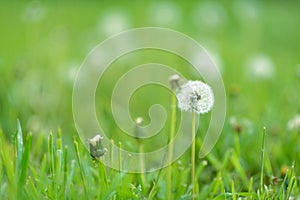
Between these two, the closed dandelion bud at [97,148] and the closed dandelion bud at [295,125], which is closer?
the closed dandelion bud at [97,148]

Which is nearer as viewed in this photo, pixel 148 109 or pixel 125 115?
pixel 125 115

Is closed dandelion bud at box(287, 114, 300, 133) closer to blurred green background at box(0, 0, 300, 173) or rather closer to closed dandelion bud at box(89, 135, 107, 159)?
blurred green background at box(0, 0, 300, 173)

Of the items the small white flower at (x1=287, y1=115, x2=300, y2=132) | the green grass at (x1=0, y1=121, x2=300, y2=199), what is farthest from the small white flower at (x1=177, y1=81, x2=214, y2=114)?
the small white flower at (x1=287, y1=115, x2=300, y2=132)

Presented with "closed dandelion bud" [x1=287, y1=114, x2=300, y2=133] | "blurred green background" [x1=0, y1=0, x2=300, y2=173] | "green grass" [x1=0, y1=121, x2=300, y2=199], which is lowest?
"green grass" [x1=0, y1=121, x2=300, y2=199]

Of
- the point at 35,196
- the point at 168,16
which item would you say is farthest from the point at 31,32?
the point at 35,196

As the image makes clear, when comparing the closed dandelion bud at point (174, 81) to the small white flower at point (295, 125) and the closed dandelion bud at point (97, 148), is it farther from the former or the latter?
the small white flower at point (295, 125)

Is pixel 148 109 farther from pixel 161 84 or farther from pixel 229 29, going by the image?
pixel 229 29

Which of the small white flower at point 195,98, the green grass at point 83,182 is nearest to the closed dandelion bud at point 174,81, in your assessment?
the small white flower at point 195,98

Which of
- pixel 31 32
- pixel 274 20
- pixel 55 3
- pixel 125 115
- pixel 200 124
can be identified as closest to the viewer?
pixel 200 124
